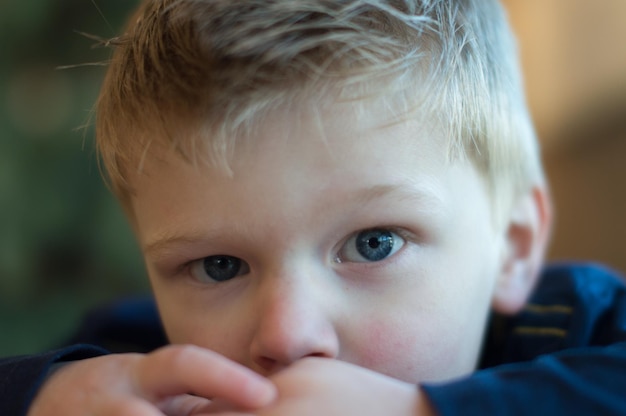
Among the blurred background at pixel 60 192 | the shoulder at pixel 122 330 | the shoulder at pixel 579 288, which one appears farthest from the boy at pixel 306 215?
the blurred background at pixel 60 192

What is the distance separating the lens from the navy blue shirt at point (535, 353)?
1.88 feet

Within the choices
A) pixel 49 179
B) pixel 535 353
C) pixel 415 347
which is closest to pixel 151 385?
pixel 415 347

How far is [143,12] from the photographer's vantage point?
818 mm

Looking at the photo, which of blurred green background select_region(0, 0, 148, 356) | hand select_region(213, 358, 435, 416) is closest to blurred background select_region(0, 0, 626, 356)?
blurred green background select_region(0, 0, 148, 356)

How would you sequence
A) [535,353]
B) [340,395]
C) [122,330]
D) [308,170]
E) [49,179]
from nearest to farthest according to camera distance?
[340,395] < [308,170] < [535,353] < [122,330] < [49,179]

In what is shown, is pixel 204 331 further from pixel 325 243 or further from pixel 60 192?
pixel 60 192

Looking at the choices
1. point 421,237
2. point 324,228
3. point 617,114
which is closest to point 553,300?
point 421,237

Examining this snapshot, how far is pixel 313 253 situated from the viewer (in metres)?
0.70

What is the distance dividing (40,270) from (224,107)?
0.98m

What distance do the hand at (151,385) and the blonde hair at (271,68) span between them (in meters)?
0.19

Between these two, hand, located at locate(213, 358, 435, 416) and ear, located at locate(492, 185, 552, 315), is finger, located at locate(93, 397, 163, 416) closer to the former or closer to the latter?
hand, located at locate(213, 358, 435, 416)

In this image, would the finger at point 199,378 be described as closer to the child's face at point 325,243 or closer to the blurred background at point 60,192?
the child's face at point 325,243

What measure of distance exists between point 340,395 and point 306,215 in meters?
0.17

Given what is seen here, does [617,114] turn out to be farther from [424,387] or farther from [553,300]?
[424,387]
